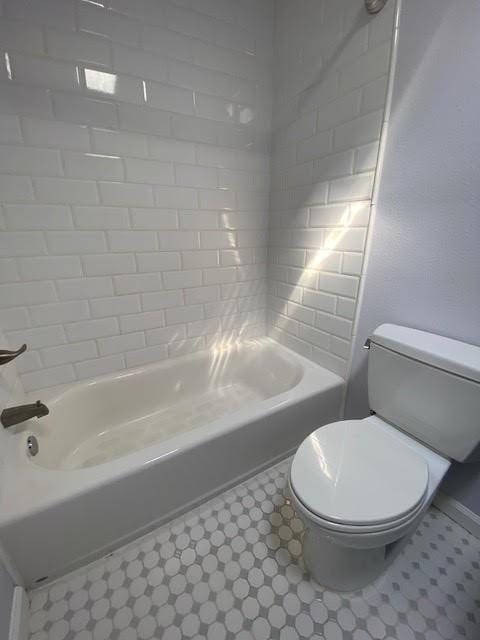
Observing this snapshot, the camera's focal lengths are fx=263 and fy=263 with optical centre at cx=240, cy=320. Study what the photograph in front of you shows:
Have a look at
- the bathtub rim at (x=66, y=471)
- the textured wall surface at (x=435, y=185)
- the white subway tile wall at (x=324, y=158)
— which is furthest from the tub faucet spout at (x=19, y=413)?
the textured wall surface at (x=435, y=185)

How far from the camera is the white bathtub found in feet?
2.72

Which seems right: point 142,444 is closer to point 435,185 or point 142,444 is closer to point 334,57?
point 435,185

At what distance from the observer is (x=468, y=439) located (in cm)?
85

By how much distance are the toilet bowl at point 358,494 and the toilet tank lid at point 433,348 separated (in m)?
0.32

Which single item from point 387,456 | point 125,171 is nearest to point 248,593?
point 387,456

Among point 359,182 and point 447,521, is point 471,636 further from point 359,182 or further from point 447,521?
point 359,182

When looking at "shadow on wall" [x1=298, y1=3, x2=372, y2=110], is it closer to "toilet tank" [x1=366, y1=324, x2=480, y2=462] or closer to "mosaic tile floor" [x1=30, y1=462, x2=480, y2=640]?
"toilet tank" [x1=366, y1=324, x2=480, y2=462]

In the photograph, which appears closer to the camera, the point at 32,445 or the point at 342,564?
the point at 342,564

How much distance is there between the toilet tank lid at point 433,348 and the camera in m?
0.82

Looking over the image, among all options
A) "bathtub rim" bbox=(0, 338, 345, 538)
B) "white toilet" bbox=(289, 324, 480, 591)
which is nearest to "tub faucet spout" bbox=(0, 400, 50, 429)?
"bathtub rim" bbox=(0, 338, 345, 538)

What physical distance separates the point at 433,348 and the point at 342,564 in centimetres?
76

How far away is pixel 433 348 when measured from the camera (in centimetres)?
91

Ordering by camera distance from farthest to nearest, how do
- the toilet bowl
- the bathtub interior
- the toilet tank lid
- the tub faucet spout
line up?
the bathtub interior
the tub faucet spout
the toilet tank lid
the toilet bowl

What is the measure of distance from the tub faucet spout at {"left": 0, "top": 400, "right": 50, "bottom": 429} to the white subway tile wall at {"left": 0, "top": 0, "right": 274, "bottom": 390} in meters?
0.32
